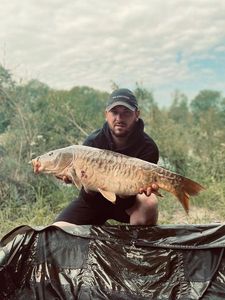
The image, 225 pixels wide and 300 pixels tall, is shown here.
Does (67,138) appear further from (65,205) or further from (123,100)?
(123,100)

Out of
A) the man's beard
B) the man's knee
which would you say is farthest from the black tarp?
the man's beard

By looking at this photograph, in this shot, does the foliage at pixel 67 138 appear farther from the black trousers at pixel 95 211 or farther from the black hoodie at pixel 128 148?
the black hoodie at pixel 128 148

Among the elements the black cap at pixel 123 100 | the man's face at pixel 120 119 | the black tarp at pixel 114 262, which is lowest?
the black tarp at pixel 114 262

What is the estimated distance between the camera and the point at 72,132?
401 cm

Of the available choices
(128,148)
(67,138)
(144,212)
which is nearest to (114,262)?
(144,212)

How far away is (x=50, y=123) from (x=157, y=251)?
233 cm

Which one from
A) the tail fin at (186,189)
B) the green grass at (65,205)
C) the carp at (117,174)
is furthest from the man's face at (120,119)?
the green grass at (65,205)

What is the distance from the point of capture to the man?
75.2 inches

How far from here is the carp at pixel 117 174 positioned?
166 cm

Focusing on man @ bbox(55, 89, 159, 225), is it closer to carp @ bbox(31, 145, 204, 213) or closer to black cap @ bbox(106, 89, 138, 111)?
black cap @ bbox(106, 89, 138, 111)

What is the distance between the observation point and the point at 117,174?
1.67 metres

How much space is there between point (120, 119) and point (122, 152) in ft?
0.53

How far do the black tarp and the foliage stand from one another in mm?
967

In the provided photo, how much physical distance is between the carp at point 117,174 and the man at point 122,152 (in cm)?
24
